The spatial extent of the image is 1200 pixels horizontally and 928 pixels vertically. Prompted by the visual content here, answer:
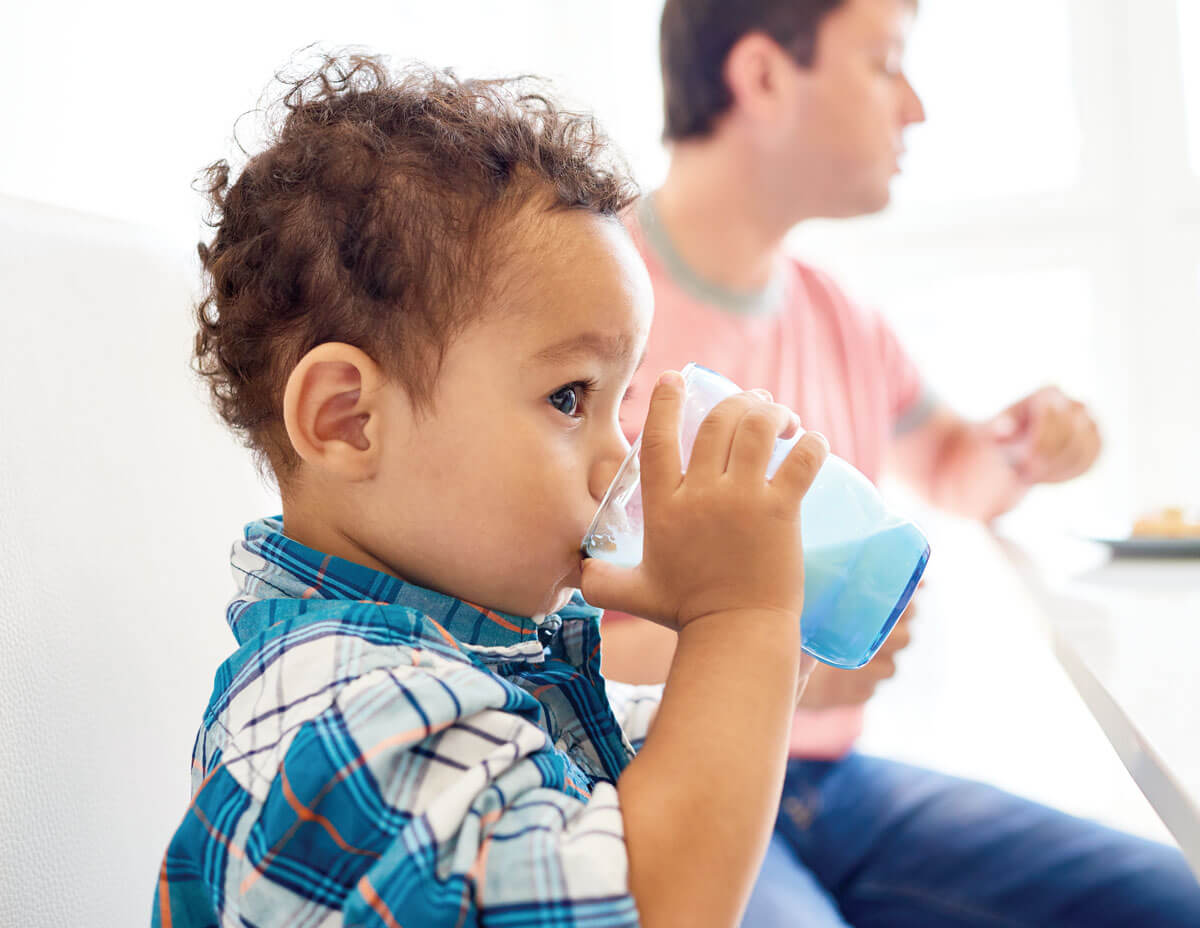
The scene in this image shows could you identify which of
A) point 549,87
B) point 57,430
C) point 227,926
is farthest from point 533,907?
point 549,87

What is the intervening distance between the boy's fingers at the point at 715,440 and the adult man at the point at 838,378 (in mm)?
392

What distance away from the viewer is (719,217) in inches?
56.5

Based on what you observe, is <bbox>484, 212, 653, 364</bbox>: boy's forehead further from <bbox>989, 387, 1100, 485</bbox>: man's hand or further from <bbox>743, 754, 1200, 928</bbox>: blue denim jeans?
<bbox>989, 387, 1100, 485</bbox>: man's hand

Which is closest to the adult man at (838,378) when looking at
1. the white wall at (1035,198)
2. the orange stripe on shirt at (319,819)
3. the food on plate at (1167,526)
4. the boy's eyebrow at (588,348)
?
the food on plate at (1167,526)

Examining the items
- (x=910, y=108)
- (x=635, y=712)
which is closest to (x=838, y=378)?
(x=910, y=108)

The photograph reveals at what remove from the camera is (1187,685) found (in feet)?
2.43

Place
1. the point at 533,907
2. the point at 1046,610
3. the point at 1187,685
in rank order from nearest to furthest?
1. the point at 533,907
2. the point at 1187,685
3. the point at 1046,610

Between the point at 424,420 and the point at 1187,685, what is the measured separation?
56 cm

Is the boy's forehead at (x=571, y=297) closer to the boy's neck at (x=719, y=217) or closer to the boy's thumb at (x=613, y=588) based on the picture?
the boy's thumb at (x=613, y=588)

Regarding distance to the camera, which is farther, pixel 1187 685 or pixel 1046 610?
pixel 1046 610

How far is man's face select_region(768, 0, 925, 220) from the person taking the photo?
4.60 feet

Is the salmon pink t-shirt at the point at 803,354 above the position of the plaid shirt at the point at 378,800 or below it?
above

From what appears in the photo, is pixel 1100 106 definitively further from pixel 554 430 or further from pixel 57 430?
pixel 57 430

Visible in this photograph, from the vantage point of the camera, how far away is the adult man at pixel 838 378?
1.03 m
